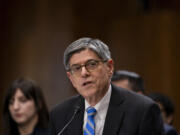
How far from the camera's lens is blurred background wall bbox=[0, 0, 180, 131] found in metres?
5.93

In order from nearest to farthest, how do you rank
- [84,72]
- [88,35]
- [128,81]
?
[84,72], [128,81], [88,35]

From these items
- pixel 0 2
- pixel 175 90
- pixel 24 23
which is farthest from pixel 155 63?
pixel 0 2

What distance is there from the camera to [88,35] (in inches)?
257

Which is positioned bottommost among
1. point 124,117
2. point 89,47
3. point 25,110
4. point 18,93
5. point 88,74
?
point 25,110

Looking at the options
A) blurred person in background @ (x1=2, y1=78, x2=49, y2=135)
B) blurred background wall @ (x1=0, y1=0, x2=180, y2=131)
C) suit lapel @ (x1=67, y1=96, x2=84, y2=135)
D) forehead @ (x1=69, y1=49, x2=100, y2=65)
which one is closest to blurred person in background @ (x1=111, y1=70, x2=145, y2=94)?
blurred person in background @ (x1=2, y1=78, x2=49, y2=135)

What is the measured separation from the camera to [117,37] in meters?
6.37

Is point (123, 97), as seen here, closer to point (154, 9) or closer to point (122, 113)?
point (122, 113)

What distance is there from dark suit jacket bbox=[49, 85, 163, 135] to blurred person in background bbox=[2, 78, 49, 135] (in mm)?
1352

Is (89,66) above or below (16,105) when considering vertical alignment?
above

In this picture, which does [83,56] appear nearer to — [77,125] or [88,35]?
[77,125]

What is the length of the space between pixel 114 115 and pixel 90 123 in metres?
0.15

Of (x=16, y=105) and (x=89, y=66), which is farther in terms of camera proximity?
(x=16, y=105)

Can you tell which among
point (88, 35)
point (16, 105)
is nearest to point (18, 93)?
point (16, 105)

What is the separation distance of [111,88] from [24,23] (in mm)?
4663
